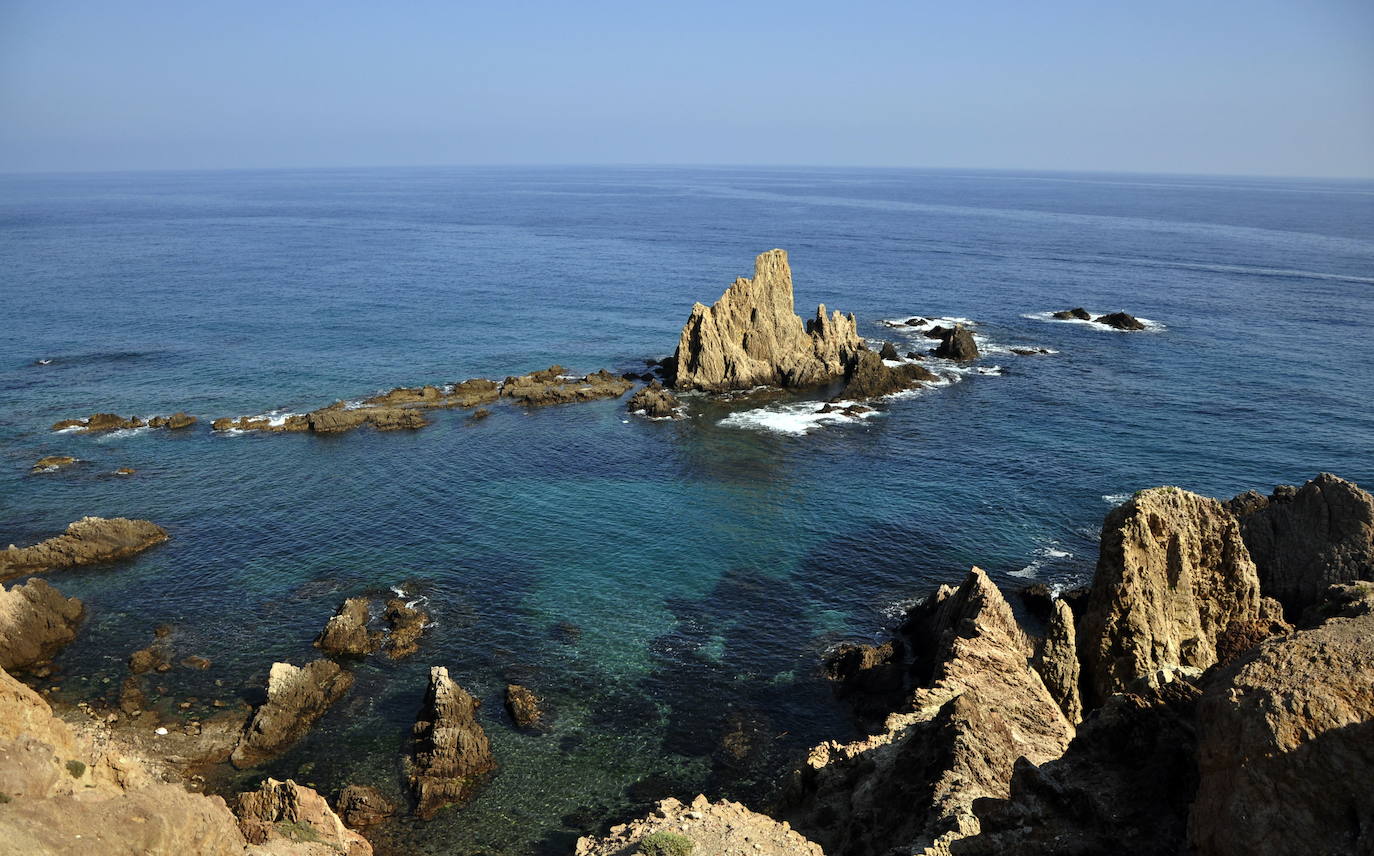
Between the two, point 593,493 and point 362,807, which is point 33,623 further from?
point 593,493

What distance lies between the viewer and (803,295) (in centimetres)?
13538

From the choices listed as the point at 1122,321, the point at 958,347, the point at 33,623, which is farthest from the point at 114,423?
the point at 1122,321

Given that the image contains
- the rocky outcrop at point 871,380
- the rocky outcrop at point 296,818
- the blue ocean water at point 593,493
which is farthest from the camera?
→ the rocky outcrop at point 871,380

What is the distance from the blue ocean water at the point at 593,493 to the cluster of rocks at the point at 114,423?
1.91 m

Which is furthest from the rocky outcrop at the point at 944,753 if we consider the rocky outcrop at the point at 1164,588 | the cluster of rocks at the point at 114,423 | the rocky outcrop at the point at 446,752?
the cluster of rocks at the point at 114,423

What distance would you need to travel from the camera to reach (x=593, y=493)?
65.9 meters

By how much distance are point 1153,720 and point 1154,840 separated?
2905mm

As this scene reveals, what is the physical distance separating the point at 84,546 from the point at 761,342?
65.0 m

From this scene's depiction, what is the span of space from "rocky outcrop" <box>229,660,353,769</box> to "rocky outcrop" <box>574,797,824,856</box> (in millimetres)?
17379

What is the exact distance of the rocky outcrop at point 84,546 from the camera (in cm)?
5338

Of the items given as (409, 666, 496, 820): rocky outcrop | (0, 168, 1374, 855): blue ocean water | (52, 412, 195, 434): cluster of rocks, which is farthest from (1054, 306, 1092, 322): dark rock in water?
(52, 412, 195, 434): cluster of rocks

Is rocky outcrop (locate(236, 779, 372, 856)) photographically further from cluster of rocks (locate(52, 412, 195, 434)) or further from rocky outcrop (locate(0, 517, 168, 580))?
cluster of rocks (locate(52, 412, 195, 434))

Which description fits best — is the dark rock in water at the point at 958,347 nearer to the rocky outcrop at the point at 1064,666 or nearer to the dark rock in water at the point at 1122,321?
the dark rock in water at the point at 1122,321

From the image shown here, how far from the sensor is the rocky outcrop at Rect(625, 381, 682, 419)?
275 ft
